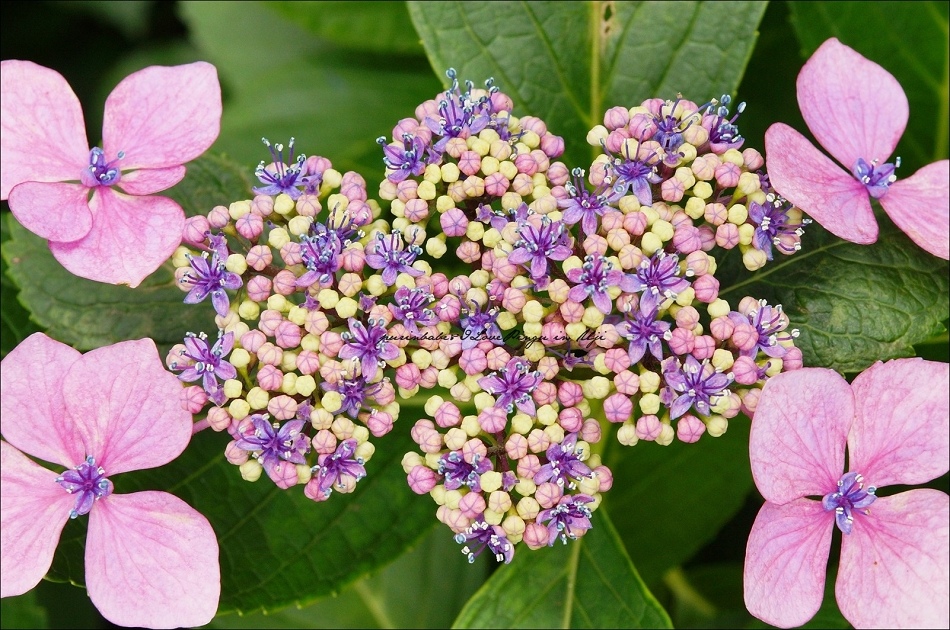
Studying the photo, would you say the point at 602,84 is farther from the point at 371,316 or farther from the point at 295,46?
the point at 295,46

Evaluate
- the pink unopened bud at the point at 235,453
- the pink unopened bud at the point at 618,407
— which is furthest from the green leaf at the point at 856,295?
the pink unopened bud at the point at 235,453

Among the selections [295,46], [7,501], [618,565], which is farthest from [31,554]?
[295,46]

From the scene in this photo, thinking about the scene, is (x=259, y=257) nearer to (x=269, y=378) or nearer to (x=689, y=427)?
(x=269, y=378)

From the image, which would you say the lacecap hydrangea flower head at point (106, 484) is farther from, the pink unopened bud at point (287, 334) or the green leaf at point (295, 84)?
the green leaf at point (295, 84)

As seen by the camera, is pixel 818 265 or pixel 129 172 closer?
pixel 818 265

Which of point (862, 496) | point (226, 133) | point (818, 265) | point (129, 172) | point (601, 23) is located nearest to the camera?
point (862, 496)

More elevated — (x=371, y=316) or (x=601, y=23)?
(x=601, y=23)

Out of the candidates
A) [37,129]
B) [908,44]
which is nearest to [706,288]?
[908,44]
